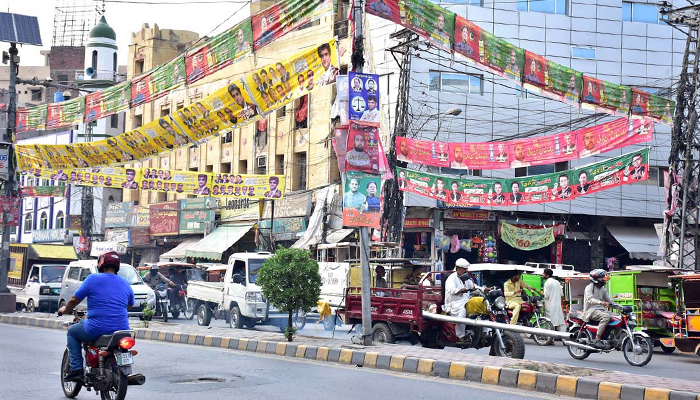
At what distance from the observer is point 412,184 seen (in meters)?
27.0

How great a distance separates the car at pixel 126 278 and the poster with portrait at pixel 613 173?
1373 centimetres

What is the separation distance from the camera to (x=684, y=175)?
912 inches

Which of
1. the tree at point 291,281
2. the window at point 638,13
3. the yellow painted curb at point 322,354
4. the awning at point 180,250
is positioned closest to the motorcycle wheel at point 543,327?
the tree at point 291,281

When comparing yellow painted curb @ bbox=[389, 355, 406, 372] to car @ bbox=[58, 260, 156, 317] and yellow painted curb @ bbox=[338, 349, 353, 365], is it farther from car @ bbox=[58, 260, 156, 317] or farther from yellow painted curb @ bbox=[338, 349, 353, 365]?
car @ bbox=[58, 260, 156, 317]

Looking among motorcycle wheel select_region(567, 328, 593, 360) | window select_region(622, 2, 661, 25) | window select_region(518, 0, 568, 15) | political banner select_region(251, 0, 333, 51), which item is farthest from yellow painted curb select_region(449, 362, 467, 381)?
window select_region(622, 2, 661, 25)

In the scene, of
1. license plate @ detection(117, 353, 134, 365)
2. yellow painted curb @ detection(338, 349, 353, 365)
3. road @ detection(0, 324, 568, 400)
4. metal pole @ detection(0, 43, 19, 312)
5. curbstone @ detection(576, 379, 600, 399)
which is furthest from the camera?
metal pole @ detection(0, 43, 19, 312)

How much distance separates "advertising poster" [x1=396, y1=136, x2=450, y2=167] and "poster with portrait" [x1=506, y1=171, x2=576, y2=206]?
3.16m

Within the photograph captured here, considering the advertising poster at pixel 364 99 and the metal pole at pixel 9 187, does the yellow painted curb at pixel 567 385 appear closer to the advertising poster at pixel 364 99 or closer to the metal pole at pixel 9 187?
the advertising poster at pixel 364 99

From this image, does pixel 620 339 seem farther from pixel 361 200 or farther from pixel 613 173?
pixel 613 173

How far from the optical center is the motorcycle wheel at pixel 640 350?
13711 millimetres

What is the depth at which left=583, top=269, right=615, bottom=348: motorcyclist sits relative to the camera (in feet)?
46.3

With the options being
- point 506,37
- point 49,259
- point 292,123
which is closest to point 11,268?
point 49,259

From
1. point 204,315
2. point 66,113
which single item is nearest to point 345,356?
point 204,315

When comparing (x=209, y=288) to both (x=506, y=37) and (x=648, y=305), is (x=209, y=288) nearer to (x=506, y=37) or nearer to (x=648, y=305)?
(x=648, y=305)
